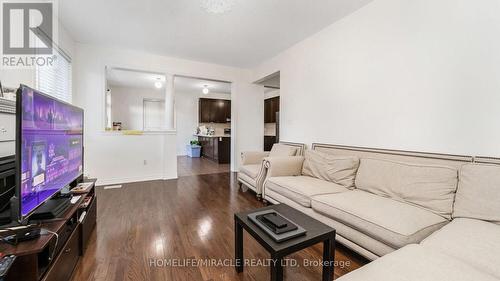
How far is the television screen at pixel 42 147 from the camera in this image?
0.98 m

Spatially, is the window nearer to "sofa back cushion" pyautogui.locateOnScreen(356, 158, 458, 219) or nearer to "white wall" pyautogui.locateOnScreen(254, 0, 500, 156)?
"white wall" pyautogui.locateOnScreen(254, 0, 500, 156)

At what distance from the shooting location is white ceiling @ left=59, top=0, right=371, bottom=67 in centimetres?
238

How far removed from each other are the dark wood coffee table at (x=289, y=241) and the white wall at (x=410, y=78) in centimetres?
143

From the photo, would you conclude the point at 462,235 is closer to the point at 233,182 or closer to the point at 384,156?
the point at 384,156

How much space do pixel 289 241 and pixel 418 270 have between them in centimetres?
57

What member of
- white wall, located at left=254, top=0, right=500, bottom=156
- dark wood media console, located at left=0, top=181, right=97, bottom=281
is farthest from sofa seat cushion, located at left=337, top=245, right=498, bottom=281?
dark wood media console, located at left=0, top=181, right=97, bottom=281

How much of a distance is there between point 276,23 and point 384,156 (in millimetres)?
2212

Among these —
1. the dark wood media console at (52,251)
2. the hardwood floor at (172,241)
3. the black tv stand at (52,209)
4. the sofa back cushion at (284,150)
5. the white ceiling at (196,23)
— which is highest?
the white ceiling at (196,23)

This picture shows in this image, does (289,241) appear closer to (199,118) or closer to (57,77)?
(57,77)

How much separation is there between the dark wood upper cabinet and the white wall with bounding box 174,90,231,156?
2281 millimetres

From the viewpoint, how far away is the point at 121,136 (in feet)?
12.4

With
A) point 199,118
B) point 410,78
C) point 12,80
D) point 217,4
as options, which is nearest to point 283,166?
point 410,78

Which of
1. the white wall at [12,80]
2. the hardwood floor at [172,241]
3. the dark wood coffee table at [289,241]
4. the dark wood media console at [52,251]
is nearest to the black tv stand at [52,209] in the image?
the dark wood media console at [52,251]

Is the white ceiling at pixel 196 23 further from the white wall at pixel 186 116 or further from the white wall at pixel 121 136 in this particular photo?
the white wall at pixel 186 116
